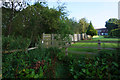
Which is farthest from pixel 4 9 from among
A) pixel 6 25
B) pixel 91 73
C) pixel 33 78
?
pixel 91 73

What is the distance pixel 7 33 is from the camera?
495 cm

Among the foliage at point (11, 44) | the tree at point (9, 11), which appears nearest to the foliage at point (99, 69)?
the foliage at point (11, 44)

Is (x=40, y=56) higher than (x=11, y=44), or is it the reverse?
(x=11, y=44)

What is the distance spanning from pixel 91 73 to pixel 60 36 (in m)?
3.73

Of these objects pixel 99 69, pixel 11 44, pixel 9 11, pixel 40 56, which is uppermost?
pixel 9 11

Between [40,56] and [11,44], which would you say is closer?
[11,44]

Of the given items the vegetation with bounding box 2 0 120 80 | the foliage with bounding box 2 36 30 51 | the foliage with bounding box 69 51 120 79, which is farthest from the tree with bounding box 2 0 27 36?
the foliage with bounding box 69 51 120 79

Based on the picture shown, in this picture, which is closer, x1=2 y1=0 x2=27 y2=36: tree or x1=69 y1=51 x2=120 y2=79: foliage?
x1=69 y1=51 x2=120 y2=79: foliage

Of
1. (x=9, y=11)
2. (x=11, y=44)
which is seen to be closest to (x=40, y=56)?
(x=11, y=44)

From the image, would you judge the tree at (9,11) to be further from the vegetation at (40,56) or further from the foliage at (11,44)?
the foliage at (11,44)

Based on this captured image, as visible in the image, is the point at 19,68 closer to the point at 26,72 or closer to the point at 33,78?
the point at 26,72

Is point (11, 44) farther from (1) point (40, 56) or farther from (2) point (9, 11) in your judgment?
(2) point (9, 11)

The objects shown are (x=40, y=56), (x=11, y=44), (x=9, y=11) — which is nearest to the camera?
(x=11, y=44)

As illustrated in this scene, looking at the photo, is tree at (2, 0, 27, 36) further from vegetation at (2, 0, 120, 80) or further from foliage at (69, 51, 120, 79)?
foliage at (69, 51, 120, 79)
